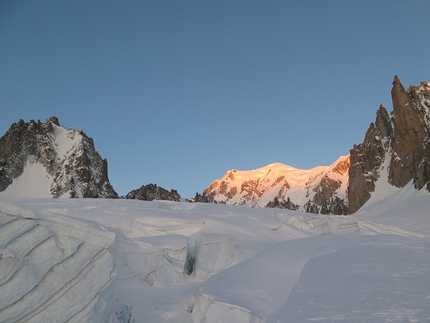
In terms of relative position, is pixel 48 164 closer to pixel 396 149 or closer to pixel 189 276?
pixel 396 149

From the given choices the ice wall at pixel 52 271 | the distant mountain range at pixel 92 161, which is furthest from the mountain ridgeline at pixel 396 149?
the ice wall at pixel 52 271

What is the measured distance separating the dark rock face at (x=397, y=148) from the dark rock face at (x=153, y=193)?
42381 millimetres

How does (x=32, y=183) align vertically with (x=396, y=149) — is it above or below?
below

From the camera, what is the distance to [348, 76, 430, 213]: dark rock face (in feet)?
202

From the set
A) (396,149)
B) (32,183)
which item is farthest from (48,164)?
(396,149)

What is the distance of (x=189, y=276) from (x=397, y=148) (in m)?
70.3

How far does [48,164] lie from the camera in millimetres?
83625

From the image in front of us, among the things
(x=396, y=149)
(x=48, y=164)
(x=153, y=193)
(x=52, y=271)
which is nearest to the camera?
(x=52, y=271)

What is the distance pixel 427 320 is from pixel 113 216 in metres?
14.5

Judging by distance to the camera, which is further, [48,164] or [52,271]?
[48,164]

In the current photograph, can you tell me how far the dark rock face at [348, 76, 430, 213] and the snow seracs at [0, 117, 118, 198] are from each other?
60.4 metres

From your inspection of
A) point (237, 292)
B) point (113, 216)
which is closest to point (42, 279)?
point (237, 292)

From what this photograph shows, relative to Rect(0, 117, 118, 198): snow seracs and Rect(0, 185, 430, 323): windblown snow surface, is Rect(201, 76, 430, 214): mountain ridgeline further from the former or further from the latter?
Rect(0, 117, 118, 198): snow seracs

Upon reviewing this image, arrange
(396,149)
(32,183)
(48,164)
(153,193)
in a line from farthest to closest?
(48,164), (32,183), (153,193), (396,149)
